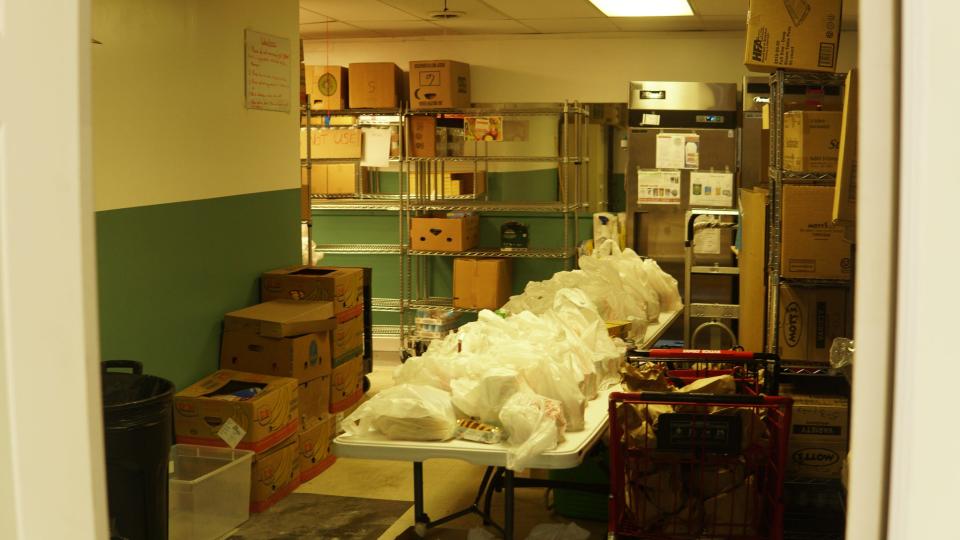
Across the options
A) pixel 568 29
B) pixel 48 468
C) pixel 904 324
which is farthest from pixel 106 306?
pixel 568 29

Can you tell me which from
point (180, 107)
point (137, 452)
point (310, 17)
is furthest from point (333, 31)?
point (137, 452)

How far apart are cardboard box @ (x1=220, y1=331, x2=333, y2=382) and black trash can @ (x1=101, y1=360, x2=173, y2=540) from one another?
4.28ft

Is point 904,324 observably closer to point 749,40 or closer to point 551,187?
point 749,40

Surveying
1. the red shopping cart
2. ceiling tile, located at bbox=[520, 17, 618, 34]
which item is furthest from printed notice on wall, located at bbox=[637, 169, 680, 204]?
the red shopping cart

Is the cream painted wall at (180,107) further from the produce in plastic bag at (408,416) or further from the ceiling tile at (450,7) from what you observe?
the produce in plastic bag at (408,416)

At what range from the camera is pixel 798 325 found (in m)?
3.89

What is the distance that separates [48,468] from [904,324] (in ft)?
1.97

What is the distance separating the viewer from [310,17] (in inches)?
283

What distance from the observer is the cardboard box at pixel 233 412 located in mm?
4270

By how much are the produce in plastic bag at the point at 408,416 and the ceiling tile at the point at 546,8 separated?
389cm

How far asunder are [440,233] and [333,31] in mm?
1928

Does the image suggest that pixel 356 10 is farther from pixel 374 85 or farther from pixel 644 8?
pixel 644 8

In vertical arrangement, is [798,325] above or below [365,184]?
below

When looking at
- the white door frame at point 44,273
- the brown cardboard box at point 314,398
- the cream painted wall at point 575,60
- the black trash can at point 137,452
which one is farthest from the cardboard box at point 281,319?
the white door frame at point 44,273
